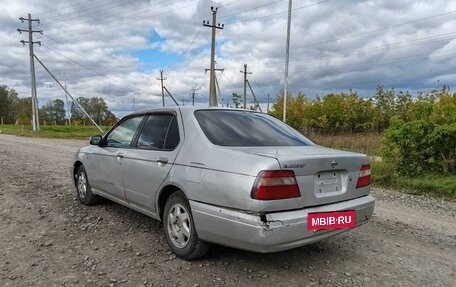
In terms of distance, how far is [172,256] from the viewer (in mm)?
4129

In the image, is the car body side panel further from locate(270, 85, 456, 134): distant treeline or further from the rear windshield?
locate(270, 85, 456, 134): distant treeline

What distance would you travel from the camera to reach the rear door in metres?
4.22

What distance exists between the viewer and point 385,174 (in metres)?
9.61

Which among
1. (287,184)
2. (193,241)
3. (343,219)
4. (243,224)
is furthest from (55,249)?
(343,219)

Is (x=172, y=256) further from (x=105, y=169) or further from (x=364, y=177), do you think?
(x=364, y=177)

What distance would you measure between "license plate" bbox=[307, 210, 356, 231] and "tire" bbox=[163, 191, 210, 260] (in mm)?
1070

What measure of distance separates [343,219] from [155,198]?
195cm

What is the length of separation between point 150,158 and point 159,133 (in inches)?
12.9

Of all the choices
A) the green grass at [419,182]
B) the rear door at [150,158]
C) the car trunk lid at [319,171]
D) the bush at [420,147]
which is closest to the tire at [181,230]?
the rear door at [150,158]

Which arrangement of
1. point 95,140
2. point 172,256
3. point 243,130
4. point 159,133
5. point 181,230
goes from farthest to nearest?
point 95,140
point 159,133
point 243,130
point 172,256
point 181,230

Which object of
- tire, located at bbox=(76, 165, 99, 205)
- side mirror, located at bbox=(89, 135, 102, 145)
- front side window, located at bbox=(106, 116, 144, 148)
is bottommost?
tire, located at bbox=(76, 165, 99, 205)

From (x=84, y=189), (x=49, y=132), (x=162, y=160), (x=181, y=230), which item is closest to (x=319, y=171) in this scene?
(x=181, y=230)

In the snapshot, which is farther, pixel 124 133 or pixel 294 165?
pixel 124 133

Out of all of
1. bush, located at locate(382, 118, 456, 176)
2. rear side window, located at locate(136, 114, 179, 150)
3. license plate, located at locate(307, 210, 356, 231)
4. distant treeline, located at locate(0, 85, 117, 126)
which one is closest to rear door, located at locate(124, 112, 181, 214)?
rear side window, located at locate(136, 114, 179, 150)
